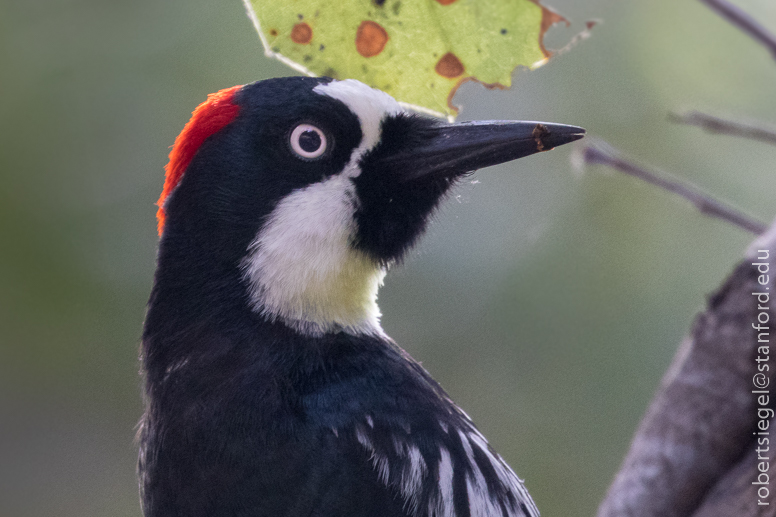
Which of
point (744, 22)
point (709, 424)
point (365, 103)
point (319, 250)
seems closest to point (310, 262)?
point (319, 250)

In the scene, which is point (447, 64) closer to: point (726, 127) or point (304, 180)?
point (304, 180)

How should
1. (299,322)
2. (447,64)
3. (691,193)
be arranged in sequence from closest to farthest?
1. (447,64)
2. (299,322)
3. (691,193)

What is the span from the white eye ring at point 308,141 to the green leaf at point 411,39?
0.20 metres

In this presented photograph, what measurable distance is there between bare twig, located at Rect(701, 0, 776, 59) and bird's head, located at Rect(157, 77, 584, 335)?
50 centimetres

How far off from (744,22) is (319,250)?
1.32 meters

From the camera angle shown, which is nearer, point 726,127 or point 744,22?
point 744,22

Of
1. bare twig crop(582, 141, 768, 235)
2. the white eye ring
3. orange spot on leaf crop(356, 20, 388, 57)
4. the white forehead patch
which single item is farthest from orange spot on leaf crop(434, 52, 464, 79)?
bare twig crop(582, 141, 768, 235)

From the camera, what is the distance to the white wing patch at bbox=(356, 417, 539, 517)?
2102 mm

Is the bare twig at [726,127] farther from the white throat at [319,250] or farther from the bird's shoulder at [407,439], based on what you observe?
the bird's shoulder at [407,439]

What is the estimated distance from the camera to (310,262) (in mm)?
2328

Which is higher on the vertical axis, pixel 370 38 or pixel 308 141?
pixel 370 38

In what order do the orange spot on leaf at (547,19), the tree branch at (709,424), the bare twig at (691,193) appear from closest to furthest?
the orange spot on leaf at (547,19), the tree branch at (709,424), the bare twig at (691,193)

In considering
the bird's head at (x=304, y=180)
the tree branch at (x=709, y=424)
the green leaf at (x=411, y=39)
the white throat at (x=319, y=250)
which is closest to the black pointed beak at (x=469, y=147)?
the bird's head at (x=304, y=180)

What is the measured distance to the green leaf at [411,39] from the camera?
1.98 meters
